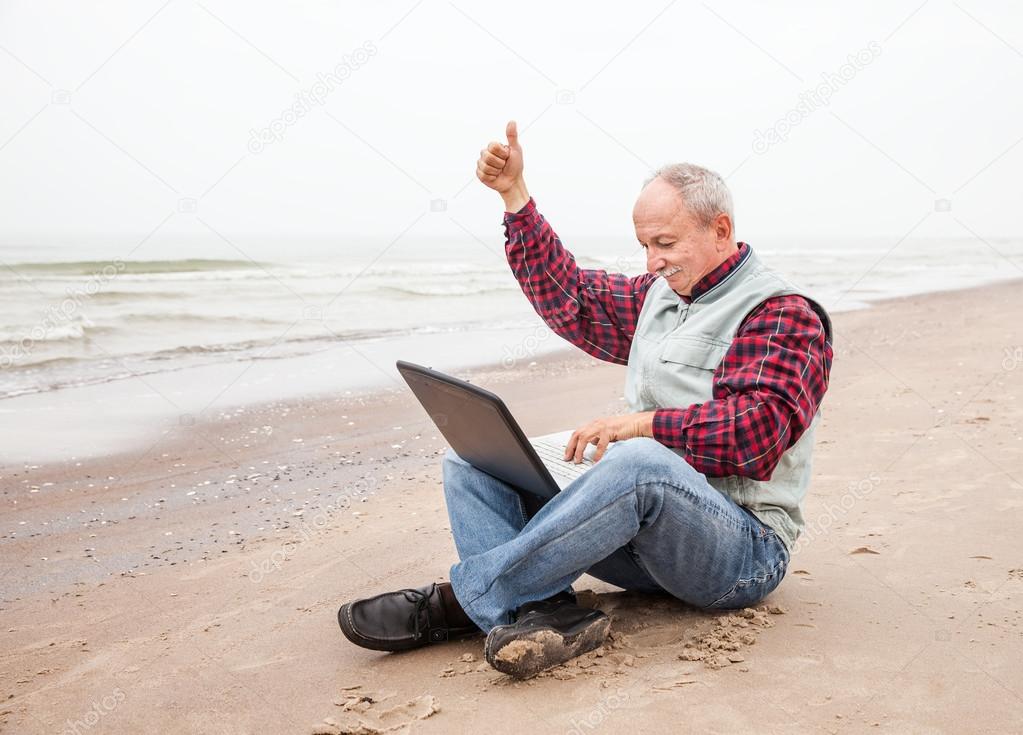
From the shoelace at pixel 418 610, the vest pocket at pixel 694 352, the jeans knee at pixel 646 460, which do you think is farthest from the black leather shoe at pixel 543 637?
the vest pocket at pixel 694 352

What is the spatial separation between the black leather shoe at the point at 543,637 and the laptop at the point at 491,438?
0.92ft

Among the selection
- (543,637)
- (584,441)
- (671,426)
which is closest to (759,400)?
(671,426)

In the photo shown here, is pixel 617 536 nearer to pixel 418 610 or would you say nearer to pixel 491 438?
pixel 491 438

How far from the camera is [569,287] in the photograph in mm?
2920

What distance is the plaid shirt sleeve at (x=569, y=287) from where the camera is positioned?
2891mm

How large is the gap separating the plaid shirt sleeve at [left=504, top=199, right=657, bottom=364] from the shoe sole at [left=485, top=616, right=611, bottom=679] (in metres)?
0.99

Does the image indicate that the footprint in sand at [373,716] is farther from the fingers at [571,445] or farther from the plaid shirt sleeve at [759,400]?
the plaid shirt sleeve at [759,400]

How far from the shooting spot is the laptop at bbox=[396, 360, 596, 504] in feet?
7.06

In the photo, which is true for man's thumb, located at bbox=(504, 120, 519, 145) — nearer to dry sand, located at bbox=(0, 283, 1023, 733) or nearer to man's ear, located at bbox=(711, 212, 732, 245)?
man's ear, located at bbox=(711, 212, 732, 245)

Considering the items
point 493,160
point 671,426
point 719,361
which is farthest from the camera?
point 493,160

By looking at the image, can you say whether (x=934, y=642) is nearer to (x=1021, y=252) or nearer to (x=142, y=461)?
(x=142, y=461)

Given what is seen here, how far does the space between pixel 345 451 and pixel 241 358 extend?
4.17m

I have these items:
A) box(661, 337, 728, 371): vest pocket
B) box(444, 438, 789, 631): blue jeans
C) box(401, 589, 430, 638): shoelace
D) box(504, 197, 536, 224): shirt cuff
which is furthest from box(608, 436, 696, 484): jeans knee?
box(504, 197, 536, 224): shirt cuff

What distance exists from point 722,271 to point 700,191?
214mm
